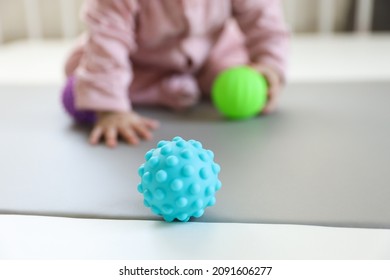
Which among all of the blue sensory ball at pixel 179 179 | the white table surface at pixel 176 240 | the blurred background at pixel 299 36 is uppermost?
the blue sensory ball at pixel 179 179

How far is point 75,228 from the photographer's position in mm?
605

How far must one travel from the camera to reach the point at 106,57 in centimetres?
92

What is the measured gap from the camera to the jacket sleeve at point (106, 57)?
898mm

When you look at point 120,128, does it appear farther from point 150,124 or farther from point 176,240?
point 176,240

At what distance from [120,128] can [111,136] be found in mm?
28

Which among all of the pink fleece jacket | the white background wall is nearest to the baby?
the pink fleece jacket

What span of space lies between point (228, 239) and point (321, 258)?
0.29ft

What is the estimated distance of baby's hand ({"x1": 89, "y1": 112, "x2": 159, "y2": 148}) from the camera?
851 millimetres

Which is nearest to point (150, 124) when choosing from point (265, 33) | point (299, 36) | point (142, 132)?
point (142, 132)

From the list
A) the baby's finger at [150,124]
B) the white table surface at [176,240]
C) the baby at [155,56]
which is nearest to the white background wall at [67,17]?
the baby at [155,56]

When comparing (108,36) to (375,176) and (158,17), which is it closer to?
(158,17)

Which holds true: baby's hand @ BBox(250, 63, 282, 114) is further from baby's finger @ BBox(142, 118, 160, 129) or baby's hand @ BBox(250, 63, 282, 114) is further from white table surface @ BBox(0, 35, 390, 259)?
white table surface @ BBox(0, 35, 390, 259)

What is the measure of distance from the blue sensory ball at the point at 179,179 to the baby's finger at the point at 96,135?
0.27 m

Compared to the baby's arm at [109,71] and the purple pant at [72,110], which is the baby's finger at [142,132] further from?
the purple pant at [72,110]
